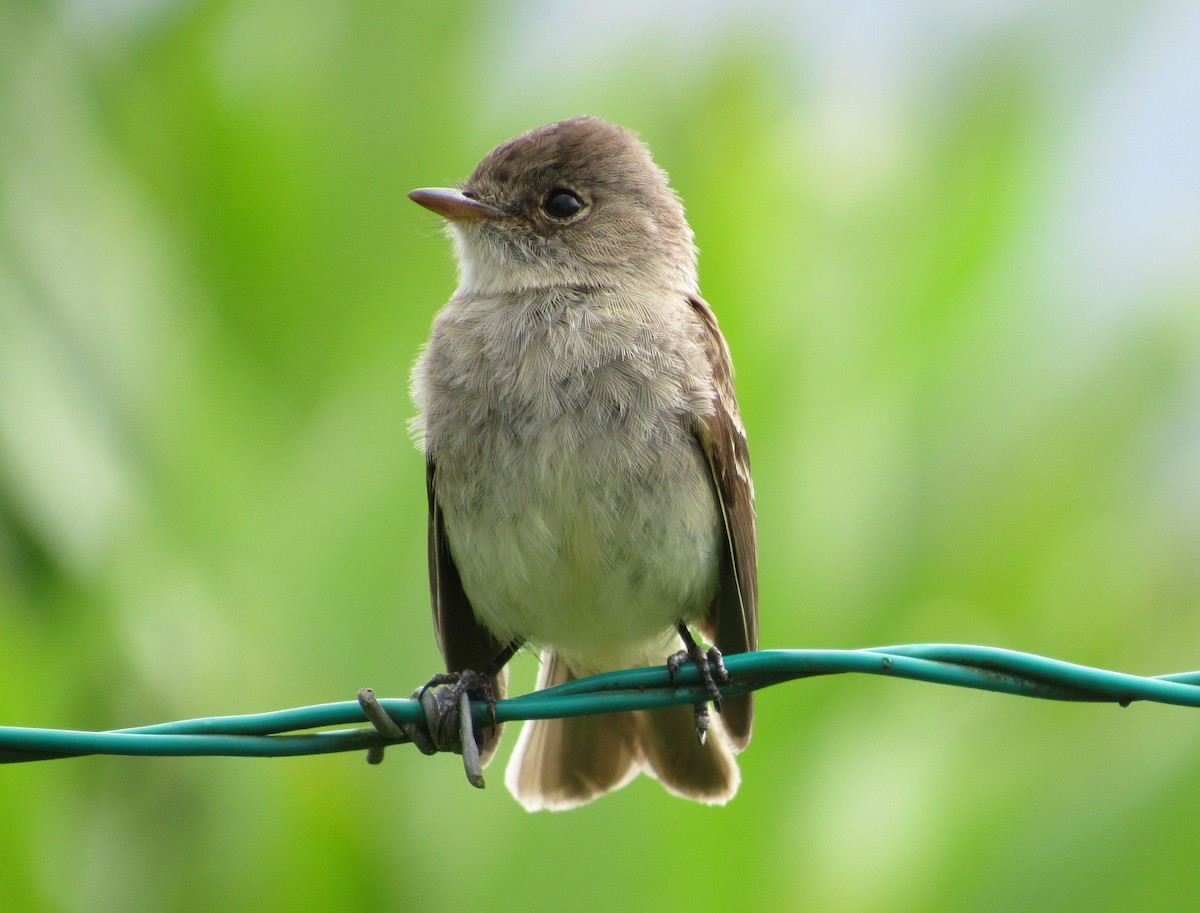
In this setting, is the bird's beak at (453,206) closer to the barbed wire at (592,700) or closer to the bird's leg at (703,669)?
the bird's leg at (703,669)

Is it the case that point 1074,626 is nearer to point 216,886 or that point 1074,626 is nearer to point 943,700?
point 943,700

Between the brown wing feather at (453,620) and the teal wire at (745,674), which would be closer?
the teal wire at (745,674)

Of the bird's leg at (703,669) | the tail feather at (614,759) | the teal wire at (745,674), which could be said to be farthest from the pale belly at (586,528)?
the teal wire at (745,674)

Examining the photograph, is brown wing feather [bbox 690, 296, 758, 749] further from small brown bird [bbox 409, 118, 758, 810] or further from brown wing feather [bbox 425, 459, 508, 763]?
brown wing feather [bbox 425, 459, 508, 763]

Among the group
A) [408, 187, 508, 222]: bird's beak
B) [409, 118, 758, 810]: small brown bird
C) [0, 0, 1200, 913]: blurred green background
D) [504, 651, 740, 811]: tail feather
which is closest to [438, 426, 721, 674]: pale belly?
[409, 118, 758, 810]: small brown bird

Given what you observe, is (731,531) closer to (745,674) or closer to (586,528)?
(586,528)

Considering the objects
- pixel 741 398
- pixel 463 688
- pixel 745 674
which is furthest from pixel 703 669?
pixel 741 398

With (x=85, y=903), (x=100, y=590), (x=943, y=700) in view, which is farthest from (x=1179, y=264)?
(x=85, y=903)
